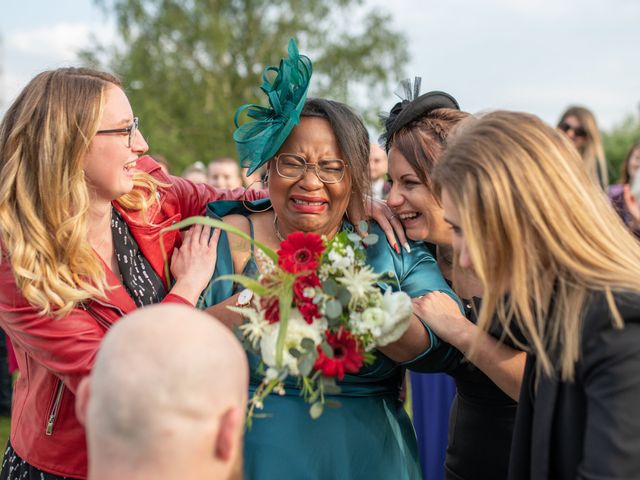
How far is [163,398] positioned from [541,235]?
1183mm

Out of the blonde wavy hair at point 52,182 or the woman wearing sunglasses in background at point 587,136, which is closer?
the blonde wavy hair at point 52,182

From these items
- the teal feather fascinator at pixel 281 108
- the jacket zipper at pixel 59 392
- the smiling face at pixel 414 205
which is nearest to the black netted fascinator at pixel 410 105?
the smiling face at pixel 414 205

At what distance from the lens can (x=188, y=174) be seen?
10.9 metres

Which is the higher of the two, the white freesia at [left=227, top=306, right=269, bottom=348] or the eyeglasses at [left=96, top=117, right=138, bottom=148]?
the eyeglasses at [left=96, top=117, right=138, bottom=148]

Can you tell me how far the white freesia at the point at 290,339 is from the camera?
7.59 feet

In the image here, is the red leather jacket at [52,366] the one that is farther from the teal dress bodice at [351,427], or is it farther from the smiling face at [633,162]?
the smiling face at [633,162]

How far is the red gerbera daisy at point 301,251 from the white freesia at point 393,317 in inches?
11.0

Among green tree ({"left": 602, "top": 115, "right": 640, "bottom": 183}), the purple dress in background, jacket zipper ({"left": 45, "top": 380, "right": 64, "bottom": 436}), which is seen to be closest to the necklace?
jacket zipper ({"left": 45, "top": 380, "right": 64, "bottom": 436})

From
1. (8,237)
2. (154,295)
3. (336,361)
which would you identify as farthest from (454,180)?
(8,237)

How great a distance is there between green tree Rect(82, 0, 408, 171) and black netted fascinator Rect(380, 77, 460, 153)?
20699 millimetres

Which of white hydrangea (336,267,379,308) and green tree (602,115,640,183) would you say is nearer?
white hydrangea (336,267,379,308)

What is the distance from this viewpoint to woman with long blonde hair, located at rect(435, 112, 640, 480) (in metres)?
1.95

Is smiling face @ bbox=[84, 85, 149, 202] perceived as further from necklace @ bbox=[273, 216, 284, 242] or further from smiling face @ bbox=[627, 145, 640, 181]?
smiling face @ bbox=[627, 145, 640, 181]

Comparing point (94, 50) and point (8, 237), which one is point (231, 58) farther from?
point (8, 237)
